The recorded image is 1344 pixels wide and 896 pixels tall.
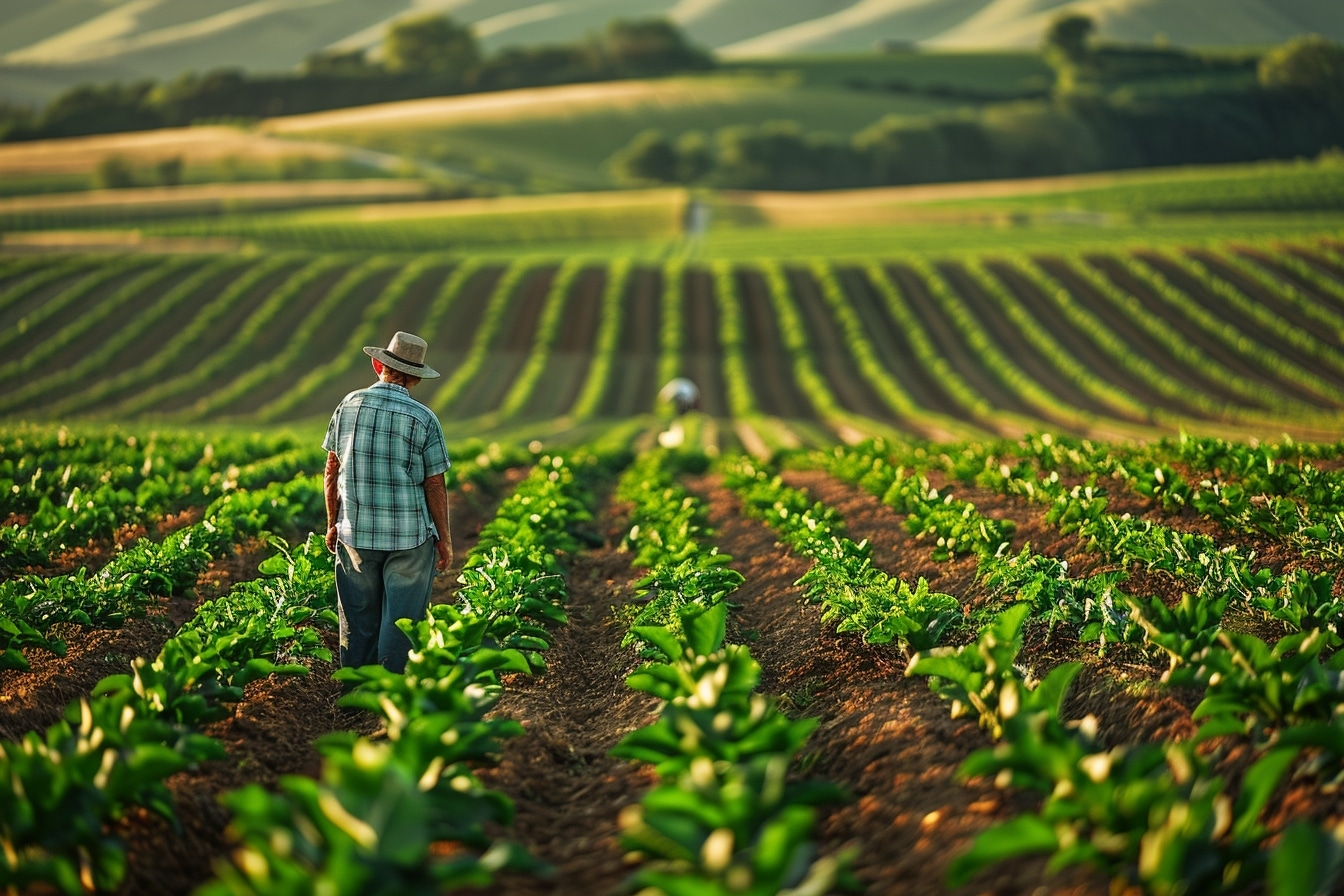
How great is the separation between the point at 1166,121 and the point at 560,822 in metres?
124

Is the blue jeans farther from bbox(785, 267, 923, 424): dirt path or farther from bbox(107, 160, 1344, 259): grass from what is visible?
bbox(107, 160, 1344, 259): grass

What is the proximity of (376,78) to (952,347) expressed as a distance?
112 m

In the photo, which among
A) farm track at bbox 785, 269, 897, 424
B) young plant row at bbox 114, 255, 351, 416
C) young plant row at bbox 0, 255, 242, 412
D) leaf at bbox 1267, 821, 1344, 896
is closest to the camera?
leaf at bbox 1267, 821, 1344, 896

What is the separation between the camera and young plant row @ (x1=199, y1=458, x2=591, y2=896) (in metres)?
3.41

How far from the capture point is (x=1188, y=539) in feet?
24.8

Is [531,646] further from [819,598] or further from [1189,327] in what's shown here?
[1189,327]

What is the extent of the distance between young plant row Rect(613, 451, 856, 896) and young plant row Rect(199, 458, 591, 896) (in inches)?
21.7

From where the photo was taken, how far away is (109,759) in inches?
173

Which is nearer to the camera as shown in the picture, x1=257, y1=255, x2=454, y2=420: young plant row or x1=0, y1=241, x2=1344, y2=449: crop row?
x1=0, y1=241, x2=1344, y2=449: crop row

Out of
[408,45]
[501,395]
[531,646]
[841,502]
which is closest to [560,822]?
[531,646]

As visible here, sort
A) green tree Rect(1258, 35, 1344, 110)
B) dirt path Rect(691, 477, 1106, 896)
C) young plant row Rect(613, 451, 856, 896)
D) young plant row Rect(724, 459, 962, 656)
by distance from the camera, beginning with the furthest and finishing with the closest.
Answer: green tree Rect(1258, 35, 1344, 110), young plant row Rect(724, 459, 962, 656), dirt path Rect(691, 477, 1106, 896), young plant row Rect(613, 451, 856, 896)

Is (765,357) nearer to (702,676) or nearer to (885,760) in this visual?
(885,760)

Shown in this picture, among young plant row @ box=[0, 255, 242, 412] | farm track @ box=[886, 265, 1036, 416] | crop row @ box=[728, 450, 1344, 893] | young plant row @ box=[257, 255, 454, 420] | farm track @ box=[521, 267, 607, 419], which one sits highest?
crop row @ box=[728, 450, 1344, 893]

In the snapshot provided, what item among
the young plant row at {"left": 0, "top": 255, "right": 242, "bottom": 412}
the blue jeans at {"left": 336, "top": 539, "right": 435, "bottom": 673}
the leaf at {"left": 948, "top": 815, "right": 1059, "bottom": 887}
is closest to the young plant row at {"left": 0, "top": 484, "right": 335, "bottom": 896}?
the blue jeans at {"left": 336, "top": 539, "right": 435, "bottom": 673}
